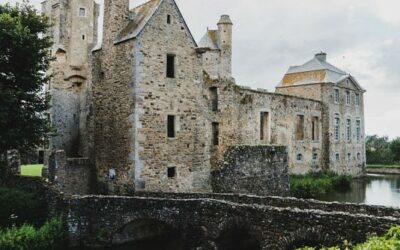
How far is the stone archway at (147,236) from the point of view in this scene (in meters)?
15.2

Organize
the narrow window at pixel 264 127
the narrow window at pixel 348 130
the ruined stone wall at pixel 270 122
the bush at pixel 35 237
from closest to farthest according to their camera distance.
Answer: the bush at pixel 35 237 < the ruined stone wall at pixel 270 122 < the narrow window at pixel 264 127 < the narrow window at pixel 348 130

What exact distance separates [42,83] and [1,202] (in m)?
5.39

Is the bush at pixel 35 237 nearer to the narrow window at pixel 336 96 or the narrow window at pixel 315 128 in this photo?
the narrow window at pixel 315 128

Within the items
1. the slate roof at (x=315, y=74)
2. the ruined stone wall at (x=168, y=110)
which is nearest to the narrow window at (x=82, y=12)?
the ruined stone wall at (x=168, y=110)

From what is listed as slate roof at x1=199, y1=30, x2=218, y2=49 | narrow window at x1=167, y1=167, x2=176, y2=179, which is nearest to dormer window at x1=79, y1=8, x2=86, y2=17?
slate roof at x1=199, y1=30, x2=218, y2=49

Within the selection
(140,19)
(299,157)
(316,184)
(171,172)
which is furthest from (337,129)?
(140,19)

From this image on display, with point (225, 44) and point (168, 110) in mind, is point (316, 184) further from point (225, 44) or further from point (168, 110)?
point (168, 110)

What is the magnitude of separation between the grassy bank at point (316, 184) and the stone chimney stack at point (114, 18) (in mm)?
14815

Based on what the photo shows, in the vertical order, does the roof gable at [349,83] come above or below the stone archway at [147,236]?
above

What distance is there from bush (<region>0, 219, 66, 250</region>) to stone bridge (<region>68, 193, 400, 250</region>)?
450 millimetres

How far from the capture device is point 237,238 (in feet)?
44.9

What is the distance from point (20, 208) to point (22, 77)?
5148 millimetres

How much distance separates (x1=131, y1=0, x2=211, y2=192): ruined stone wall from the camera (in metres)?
16.5

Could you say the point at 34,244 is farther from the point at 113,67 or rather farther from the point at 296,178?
the point at 296,178
